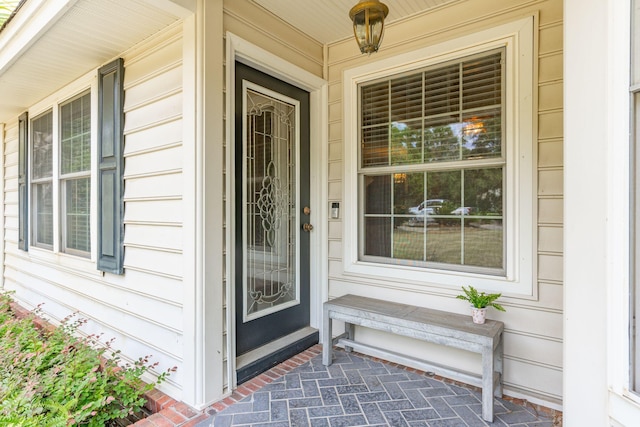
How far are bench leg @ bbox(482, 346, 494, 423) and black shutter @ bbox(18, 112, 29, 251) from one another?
5751mm

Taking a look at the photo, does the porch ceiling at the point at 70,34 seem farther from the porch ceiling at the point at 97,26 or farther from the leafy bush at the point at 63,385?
the leafy bush at the point at 63,385

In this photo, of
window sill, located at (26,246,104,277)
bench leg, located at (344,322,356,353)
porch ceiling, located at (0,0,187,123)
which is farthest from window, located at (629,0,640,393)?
window sill, located at (26,246,104,277)

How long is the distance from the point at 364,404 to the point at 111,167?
2.84 meters

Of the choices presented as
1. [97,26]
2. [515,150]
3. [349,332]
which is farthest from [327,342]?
[97,26]

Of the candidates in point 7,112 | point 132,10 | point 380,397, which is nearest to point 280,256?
point 380,397

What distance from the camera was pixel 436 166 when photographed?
2.64m

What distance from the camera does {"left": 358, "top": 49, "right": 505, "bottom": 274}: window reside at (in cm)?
245

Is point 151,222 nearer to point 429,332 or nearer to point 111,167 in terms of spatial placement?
point 111,167

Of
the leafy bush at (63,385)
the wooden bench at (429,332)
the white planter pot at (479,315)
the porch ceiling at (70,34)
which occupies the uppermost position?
the porch ceiling at (70,34)

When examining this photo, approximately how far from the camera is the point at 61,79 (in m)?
3.49

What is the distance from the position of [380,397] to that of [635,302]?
5.39ft

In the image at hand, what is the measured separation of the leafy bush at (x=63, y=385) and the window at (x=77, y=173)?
2.47 feet

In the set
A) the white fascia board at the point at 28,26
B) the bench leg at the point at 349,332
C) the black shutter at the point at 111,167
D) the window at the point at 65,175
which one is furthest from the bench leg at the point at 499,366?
the window at the point at 65,175

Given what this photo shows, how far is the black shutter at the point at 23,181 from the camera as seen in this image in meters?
4.54
